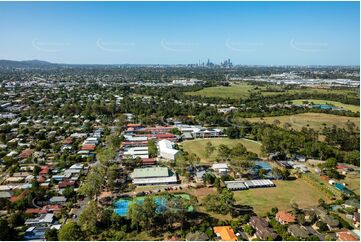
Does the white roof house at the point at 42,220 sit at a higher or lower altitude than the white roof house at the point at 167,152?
lower

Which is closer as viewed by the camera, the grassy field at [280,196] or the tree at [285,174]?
the grassy field at [280,196]

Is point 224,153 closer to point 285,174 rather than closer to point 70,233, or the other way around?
point 285,174

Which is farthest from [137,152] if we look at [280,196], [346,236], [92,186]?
[346,236]

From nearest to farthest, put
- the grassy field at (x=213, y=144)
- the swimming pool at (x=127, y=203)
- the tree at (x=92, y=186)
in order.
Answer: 1. the swimming pool at (x=127, y=203)
2. the tree at (x=92, y=186)
3. the grassy field at (x=213, y=144)

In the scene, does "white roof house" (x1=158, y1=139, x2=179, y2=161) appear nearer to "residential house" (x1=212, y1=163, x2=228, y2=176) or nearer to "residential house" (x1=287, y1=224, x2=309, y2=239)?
"residential house" (x1=212, y1=163, x2=228, y2=176)

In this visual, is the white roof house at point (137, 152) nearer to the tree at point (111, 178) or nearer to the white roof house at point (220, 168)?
the tree at point (111, 178)

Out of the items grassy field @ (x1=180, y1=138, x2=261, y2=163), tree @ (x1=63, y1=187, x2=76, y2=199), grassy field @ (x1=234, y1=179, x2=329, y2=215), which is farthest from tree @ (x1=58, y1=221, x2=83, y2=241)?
grassy field @ (x1=180, y1=138, x2=261, y2=163)

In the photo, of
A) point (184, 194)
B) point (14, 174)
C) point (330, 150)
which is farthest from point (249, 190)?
point (14, 174)

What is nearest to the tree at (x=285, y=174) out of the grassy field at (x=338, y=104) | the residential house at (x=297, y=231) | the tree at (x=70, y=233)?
the residential house at (x=297, y=231)
